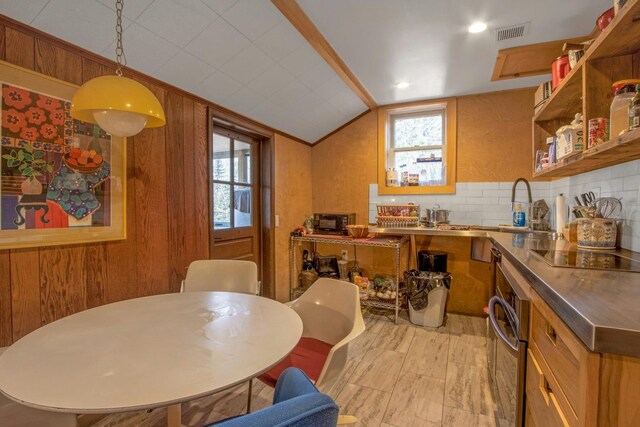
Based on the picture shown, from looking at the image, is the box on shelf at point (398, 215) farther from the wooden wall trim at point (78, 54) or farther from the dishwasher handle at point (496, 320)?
the wooden wall trim at point (78, 54)

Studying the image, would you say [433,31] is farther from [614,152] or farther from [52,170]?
[52,170]

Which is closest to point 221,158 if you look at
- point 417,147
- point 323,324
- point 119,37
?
point 119,37

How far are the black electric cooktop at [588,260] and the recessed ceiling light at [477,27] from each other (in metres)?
1.56

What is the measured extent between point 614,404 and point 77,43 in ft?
8.32

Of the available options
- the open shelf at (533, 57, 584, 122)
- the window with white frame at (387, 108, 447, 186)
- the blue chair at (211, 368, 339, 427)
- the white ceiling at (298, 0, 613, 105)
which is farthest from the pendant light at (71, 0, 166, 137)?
the window with white frame at (387, 108, 447, 186)

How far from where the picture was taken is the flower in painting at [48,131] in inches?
59.8

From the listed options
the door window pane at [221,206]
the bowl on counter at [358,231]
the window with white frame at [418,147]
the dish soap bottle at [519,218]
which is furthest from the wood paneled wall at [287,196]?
the dish soap bottle at [519,218]

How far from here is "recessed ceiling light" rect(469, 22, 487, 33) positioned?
6.64 ft

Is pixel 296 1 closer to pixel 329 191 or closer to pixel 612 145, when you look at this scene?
pixel 612 145

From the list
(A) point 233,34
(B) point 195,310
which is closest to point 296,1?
(A) point 233,34

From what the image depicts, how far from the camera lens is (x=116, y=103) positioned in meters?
1.07

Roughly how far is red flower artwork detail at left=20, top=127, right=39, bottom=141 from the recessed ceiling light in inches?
105

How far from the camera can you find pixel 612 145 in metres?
1.14

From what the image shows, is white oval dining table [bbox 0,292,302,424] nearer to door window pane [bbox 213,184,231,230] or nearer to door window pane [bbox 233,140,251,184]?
door window pane [bbox 213,184,231,230]
